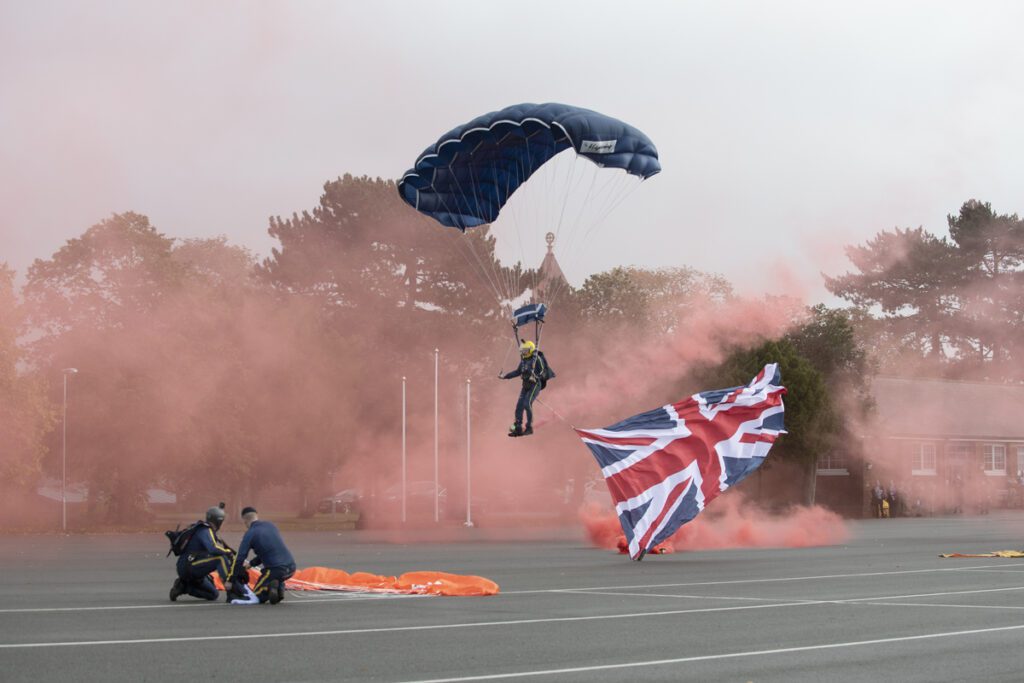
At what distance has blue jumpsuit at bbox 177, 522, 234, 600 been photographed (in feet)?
57.9

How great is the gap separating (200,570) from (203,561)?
133 millimetres

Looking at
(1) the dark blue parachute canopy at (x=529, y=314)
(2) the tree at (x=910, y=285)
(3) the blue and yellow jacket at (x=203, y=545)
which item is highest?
(2) the tree at (x=910, y=285)

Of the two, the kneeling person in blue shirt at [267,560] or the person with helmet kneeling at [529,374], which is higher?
the person with helmet kneeling at [529,374]

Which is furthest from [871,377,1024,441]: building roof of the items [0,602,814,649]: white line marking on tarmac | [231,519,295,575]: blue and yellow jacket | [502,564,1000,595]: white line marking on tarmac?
[231,519,295,575]: blue and yellow jacket

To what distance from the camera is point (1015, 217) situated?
9344 centimetres

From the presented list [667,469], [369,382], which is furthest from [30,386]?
[667,469]

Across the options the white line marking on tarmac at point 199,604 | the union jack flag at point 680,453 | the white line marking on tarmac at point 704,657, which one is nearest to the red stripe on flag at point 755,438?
the union jack flag at point 680,453

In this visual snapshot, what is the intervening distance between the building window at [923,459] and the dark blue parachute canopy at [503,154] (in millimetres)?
47898

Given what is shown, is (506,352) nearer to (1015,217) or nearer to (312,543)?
(312,543)

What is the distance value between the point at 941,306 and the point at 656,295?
25249 mm

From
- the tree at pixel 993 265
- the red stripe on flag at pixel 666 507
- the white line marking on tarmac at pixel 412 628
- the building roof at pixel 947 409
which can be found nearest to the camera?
the white line marking on tarmac at pixel 412 628

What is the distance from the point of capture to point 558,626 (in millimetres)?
14820

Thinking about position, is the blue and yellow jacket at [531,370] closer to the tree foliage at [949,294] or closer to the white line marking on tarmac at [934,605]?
the white line marking on tarmac at [934,605]

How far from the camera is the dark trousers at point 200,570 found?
17766 mm
